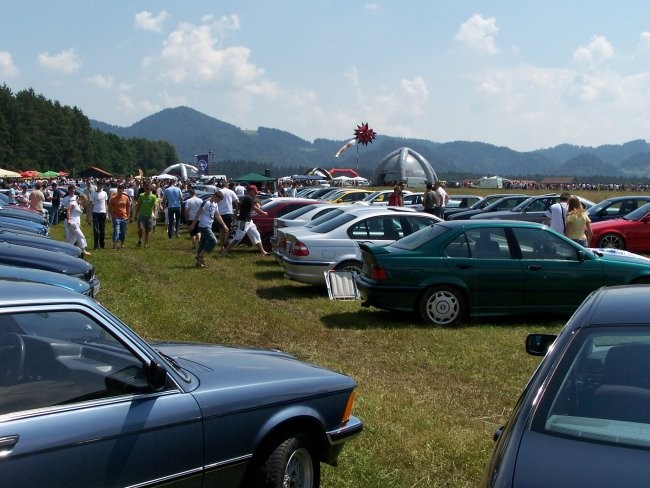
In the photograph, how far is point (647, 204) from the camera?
19812 mm

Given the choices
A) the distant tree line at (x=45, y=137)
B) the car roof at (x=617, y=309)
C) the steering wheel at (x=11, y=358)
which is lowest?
the steering wheel at (x=11, y=358)

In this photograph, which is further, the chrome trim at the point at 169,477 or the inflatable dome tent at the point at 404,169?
the inflatable dome tent at the point at 404,169

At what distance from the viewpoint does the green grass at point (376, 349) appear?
5.46 m

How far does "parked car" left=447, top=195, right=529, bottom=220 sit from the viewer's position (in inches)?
935

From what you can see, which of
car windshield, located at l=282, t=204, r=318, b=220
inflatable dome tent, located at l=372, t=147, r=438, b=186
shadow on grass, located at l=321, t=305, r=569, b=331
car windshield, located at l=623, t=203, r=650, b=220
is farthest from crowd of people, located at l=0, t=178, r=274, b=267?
inflatable dome tent, located at l=372, t=147, r=438, b=186

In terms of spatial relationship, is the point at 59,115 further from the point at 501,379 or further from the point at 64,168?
the point at 501,379

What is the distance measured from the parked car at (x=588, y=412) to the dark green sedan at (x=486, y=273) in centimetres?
653

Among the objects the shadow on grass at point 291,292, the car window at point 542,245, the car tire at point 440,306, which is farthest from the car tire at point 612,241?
the car tire at point 440,306

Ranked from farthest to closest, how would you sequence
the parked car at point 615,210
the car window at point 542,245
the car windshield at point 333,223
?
the parked car at point 615,210
the car windshield at point 333,223
the car window at point 542,245

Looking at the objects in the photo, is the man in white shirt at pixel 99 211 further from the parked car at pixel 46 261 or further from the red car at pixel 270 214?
the parked car at pixel 46 261

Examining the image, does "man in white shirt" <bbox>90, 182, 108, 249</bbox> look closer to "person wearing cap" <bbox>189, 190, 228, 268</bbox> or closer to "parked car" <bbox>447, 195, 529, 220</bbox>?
"person wearing cap" <bbox>189, 190, 228, 268</bbox>

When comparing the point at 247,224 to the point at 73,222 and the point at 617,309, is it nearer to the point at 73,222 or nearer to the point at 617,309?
the point at 73,222

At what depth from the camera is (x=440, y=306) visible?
10.5m

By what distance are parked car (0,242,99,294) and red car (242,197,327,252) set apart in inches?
390
